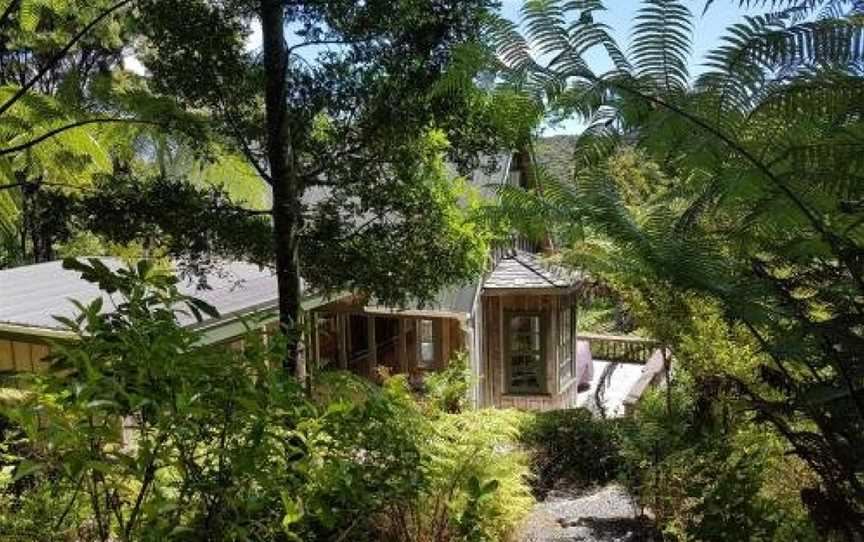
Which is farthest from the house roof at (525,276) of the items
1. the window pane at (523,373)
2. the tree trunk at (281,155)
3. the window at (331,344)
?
the tree trunk at (281,155)

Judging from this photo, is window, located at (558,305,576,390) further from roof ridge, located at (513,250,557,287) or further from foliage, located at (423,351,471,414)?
foliage, located at (423,351,471,414)

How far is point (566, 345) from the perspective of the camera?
40.5 feet

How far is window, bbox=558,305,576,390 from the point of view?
1189 cm

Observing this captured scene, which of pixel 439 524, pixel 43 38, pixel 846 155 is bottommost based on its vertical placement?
pixel 439 524

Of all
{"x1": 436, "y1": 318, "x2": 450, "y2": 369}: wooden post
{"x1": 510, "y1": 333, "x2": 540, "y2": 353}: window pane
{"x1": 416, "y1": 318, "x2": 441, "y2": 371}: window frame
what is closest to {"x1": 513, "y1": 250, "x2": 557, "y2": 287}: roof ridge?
{"x1": 510, "y1": 333, "x2": 540, "y2": 353}: window pane

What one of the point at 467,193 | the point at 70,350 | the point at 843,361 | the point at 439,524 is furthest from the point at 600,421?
the point at 70,350

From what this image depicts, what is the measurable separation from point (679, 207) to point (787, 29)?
294cm

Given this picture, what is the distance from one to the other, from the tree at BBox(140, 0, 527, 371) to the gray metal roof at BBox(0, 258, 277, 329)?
1701 mm

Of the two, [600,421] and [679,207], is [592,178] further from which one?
[600,421]

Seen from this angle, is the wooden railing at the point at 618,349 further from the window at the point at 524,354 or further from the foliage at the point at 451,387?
the foliage at the point at 451,387

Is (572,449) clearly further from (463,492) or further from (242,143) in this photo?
(242,143)

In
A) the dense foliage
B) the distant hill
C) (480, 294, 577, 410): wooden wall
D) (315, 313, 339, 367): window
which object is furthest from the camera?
(315, 313, 339, 367): window

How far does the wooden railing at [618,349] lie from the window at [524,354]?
229 cm

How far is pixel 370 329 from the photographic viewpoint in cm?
1209
